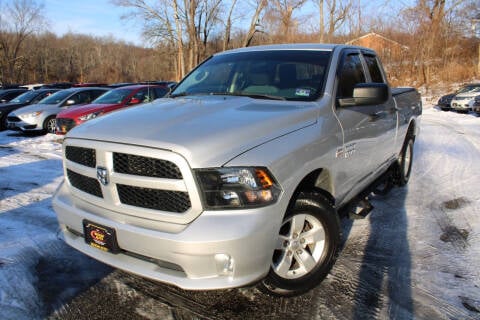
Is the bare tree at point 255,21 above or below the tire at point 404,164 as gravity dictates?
above

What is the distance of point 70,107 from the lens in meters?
12.4

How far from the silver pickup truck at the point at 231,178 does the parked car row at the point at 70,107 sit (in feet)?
23.1

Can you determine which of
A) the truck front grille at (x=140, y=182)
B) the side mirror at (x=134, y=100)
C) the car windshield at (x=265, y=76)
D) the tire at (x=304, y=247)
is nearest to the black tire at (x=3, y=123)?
the side mirror at (x=134, y=100)

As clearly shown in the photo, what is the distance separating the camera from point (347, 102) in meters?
3.30

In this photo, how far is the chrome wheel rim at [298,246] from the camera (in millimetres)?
2691

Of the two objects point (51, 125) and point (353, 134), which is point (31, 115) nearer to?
point (51, 125)

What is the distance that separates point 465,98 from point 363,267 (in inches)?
734

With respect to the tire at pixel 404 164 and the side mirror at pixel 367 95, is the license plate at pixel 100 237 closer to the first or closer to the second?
the side mirror at pixel 367 95

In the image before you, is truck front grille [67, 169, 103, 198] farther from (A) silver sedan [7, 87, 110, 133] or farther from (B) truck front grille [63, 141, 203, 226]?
(A) silver sedan [7, 87, 110, 133]

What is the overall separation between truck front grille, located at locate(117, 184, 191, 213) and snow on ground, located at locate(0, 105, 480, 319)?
2.85 ft

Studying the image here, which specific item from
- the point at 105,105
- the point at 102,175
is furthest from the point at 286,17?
the point at 102,175

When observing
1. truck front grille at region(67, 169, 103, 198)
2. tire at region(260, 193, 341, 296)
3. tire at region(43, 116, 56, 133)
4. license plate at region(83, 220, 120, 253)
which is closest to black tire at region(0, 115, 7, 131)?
tire at region(43, 116, 56, 133)

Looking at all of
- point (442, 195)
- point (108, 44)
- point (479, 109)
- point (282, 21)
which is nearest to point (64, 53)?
point (108, 44)

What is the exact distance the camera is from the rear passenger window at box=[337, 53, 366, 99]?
3.48m
